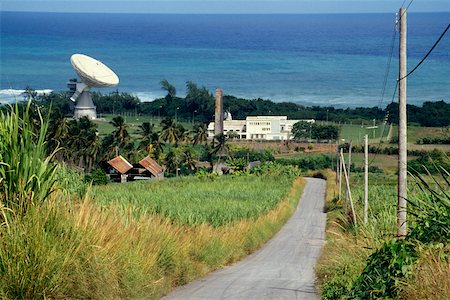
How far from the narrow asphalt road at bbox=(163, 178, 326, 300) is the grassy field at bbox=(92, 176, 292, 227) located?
163cm

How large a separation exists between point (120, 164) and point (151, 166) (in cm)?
228

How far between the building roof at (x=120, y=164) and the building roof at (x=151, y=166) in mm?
1037

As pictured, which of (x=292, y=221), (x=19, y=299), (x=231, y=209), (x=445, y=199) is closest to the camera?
(x=19, y=299)

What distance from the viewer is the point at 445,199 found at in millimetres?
10430

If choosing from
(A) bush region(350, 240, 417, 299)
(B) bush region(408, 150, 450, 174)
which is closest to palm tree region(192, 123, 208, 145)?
(B) bush region(408, 150, 450, 174)

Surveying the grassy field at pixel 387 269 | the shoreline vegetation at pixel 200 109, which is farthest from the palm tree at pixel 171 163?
the grassy field at pixel 387 269

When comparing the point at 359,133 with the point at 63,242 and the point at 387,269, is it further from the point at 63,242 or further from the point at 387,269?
the point at 63,242

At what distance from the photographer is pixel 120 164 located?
59.1m

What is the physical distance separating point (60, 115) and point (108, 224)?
52364mm

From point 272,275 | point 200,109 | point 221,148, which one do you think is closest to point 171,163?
point 221,148

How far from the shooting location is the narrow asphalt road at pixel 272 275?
12.9 metres

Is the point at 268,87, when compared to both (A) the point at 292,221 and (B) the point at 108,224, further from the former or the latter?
(B) the point at 108,224

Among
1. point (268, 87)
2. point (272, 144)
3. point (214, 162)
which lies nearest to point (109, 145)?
point (214, 162)

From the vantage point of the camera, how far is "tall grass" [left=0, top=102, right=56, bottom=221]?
35.0ft
